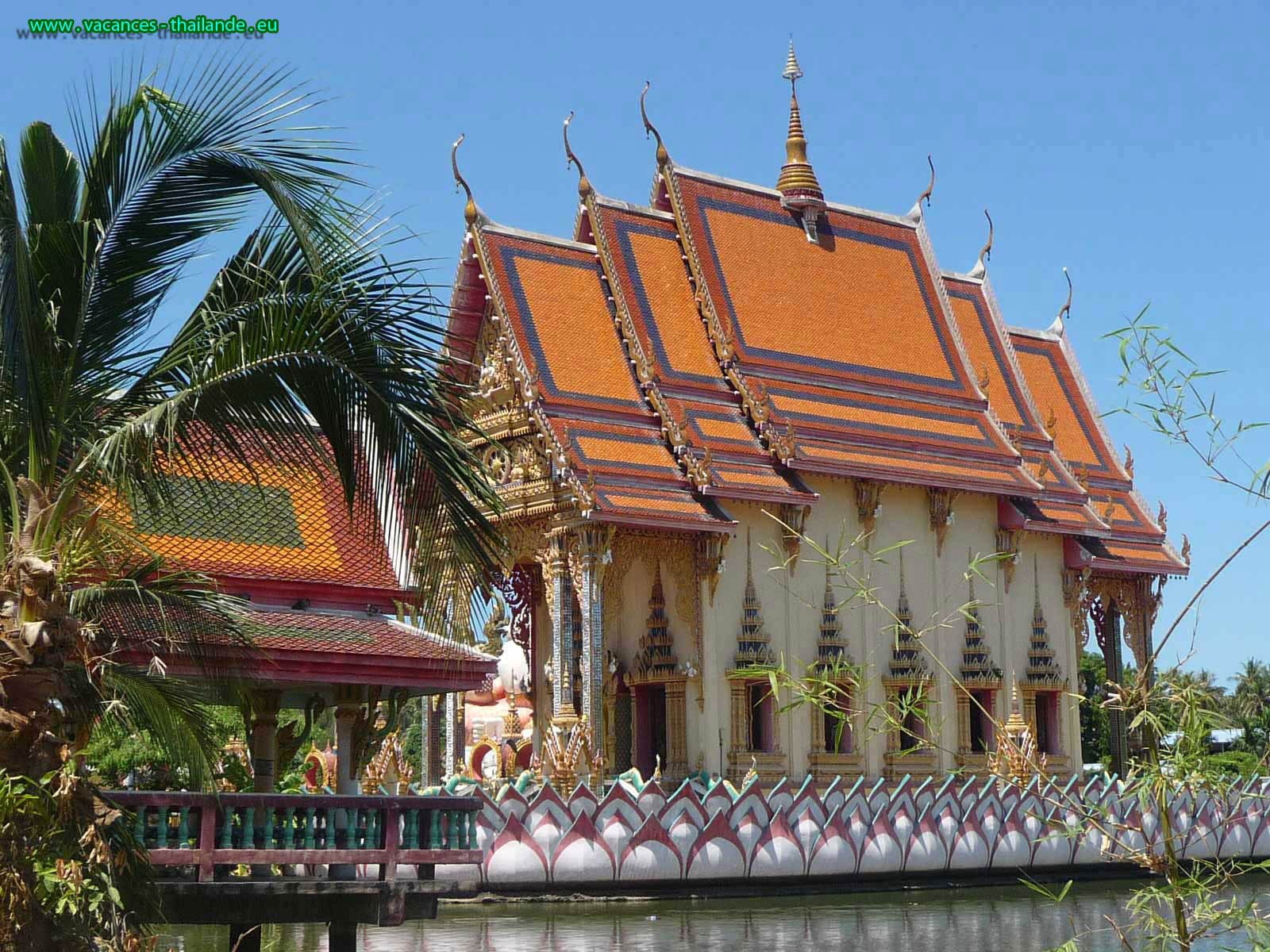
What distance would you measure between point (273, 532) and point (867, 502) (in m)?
14.1

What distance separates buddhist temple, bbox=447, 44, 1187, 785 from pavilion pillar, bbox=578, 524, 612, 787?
3 centimetres

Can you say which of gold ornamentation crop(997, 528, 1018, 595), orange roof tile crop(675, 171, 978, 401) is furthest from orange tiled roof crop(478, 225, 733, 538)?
gold ornamentation crop(997, 528, 1018, 595)

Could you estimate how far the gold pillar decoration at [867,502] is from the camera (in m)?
25.1

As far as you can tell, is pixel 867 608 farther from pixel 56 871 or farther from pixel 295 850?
pixel 56 871

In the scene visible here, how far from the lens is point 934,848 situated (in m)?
21.4

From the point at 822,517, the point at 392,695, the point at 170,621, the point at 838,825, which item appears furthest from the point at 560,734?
the point at 170,621

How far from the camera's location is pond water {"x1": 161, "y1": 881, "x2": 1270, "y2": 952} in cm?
1562

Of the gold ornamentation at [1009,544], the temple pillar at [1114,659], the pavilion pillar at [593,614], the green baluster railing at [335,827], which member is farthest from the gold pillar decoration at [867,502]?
the green baluster railing at [335,827]

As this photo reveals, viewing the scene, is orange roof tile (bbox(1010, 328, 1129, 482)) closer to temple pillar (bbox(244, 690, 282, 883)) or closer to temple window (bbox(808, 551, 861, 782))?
temple window (bbox(808, 551, 861, 782))

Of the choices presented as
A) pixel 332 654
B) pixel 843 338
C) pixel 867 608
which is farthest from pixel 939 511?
pixel 332 654

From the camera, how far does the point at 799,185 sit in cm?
2734

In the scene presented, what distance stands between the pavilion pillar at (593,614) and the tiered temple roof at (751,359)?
0.51 meters

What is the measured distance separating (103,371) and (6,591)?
65.8 inches

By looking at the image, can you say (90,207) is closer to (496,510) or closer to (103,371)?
(103,371)
